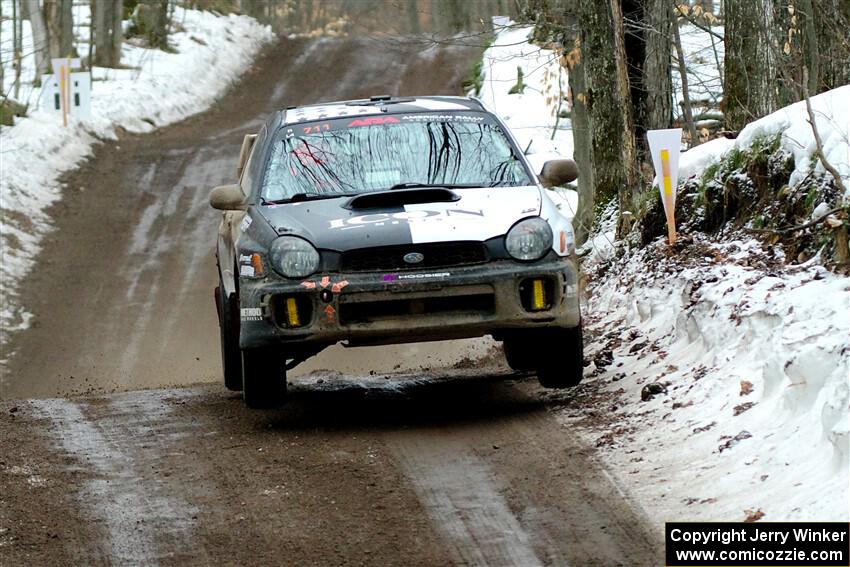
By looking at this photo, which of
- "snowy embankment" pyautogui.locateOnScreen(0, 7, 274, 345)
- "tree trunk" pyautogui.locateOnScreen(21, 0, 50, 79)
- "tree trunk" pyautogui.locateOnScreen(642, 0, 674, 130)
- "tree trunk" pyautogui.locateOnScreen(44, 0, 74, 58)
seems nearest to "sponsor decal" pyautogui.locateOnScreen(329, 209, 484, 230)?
"tree trunk" pyautogui.locateOnScreen(642, 0, 674, 130)

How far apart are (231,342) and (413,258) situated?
1992mm

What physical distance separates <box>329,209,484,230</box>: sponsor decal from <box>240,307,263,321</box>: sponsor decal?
0.62 m

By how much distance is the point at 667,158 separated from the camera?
31.1 ft

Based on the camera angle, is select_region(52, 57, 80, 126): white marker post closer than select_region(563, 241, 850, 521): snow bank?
No

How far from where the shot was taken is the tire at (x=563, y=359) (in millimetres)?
7605

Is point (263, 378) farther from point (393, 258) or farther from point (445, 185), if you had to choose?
point (445, 185)

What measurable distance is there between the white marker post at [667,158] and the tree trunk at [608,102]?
6.95 feet

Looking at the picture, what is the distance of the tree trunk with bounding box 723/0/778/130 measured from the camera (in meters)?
11.3

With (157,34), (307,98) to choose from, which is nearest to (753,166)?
(307,98)

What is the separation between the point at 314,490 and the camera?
20.1 ft

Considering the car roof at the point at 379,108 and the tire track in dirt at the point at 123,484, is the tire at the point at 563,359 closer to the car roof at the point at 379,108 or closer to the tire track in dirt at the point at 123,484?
the car roof at the point at 379,108

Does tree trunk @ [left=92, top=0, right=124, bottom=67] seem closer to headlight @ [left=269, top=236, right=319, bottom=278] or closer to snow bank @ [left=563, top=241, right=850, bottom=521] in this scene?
snow bank @ [left=563, top=241, right=850, bottom=521]

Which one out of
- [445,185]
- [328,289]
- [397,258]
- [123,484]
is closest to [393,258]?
[397,258]

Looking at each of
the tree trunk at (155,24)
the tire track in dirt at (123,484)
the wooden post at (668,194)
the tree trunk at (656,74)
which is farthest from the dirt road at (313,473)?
the tree trunk at (155,24)
